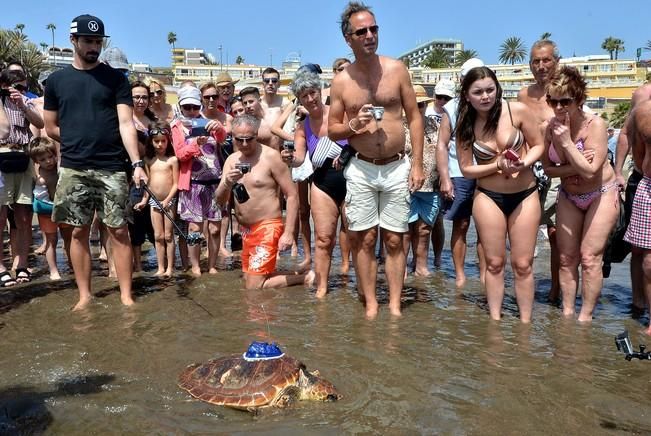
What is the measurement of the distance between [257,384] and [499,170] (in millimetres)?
2538

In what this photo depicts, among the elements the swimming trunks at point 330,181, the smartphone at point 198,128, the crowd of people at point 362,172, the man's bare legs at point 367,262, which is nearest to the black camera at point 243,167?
the crowd of people at point 362,172

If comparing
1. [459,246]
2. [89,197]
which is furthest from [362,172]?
[89,197]

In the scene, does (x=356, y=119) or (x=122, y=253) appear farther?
(x=122, y=253)

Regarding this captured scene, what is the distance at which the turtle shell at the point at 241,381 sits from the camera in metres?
3.15

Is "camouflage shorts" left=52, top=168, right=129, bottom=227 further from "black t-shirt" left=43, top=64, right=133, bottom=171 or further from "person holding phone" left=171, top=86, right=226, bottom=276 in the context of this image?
"person holding phone" left=171, top=86, right=226, bottom=276

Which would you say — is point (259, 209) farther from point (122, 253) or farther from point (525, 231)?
point (525, 231)

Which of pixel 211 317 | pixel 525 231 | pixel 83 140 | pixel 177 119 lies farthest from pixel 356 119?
pixel 177 119

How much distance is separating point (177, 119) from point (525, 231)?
4.04 m

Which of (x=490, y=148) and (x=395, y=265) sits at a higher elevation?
(x=490, y=148)

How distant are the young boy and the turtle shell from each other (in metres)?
3.66

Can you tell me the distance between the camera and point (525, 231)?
→ 15.0ft

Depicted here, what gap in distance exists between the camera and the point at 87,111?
16.4 feet

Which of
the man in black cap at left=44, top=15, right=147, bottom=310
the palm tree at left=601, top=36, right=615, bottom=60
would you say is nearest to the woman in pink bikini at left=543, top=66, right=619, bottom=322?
the man in black cap at left=44, top=15, right=147, bottom=310

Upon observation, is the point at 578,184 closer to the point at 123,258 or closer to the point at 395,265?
the point at 395,265
